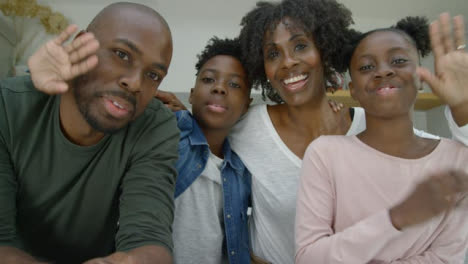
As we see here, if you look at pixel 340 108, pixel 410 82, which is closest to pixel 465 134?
pixel 410 82

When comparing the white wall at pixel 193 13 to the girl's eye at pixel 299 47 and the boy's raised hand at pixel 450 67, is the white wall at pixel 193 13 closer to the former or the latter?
the girl's eye at pixel 299 47

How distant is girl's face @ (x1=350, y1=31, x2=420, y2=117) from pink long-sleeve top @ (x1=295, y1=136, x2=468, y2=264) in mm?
119

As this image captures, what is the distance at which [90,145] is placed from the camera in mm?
884

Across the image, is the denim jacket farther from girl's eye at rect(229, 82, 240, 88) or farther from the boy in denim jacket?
girl's eye at rect(229, 82, 240, 88)

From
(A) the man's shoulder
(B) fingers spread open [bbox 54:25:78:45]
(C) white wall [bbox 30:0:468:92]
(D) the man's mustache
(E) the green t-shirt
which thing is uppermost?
(C) white wall [bbox 30:0:468:92]

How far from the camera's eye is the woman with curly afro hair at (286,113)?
3.75ft

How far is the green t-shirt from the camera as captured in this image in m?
0.79

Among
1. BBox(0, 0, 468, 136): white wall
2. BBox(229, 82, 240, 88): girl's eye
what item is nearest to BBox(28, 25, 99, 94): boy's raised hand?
BBox(229, 82, 240, 88): girl's eye

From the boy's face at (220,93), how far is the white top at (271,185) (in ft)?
0.32

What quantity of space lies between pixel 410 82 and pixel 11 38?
2.37 meters

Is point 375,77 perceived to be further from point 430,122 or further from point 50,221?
point 430,122

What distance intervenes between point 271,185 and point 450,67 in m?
0.61

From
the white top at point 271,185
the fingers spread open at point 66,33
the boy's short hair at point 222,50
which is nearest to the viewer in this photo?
the fingers spread open at point 66,33

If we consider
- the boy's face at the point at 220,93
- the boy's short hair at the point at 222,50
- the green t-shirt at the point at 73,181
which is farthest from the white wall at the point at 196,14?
the green t-shirt at the point at 73,181
